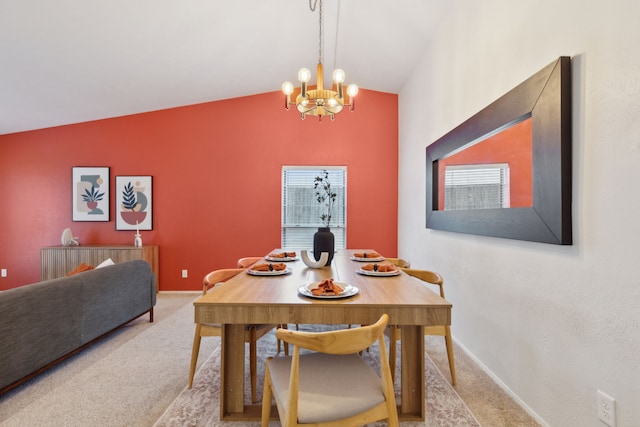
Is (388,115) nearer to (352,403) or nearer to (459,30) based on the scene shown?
(459,30)

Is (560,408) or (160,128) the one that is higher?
(160,128)

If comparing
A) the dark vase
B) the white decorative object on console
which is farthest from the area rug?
the white decorative object on console

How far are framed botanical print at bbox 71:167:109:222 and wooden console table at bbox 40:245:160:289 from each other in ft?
2.05

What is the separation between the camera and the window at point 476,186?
2305mm

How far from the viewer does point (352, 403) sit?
1.27 metres

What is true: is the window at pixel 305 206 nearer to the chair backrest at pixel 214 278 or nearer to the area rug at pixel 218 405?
the chair backrest at pixel 214 278

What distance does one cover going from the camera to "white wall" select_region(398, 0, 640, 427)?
133cm

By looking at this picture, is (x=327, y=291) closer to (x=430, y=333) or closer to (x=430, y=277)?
(x=430, y=333)

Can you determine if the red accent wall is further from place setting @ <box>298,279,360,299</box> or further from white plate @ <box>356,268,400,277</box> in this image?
place setting @ <box>298,279,360,299</box>

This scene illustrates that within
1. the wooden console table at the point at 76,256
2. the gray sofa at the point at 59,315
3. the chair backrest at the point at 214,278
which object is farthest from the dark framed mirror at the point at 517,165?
the wooden console table at the point at 76,256

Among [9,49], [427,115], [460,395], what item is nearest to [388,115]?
[427,115]

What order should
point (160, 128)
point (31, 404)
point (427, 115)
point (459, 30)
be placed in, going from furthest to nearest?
point (160, 128) → point (427, 115) → point (459, 30) → point (31, 404)

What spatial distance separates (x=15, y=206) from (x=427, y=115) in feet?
20.1

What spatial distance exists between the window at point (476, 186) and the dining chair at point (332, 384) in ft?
5.02
